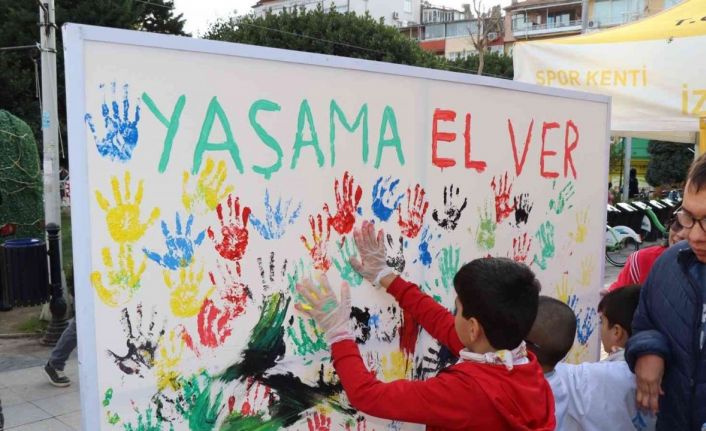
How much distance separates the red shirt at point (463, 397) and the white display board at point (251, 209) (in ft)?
0.69

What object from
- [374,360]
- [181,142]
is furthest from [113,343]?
[374,360]

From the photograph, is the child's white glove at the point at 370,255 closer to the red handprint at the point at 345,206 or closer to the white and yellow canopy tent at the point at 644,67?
the red handprint at the point at 345,206

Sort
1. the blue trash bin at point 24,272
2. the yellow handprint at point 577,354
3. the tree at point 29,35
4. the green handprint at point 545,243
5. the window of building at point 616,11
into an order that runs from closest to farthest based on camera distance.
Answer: the green handprint at point 545,243 → the yellow handprint at point 577,354 → the blue trash bin at point 24,272 → the tree at point 29,35 → the window of building at point 616,11

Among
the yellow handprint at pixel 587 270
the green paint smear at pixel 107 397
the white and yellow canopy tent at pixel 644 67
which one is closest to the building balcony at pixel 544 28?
the white and yellow canopy tent at pixel 644 67

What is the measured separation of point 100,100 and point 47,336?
20.0ft

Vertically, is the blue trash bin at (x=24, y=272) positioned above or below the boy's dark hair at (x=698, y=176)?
below

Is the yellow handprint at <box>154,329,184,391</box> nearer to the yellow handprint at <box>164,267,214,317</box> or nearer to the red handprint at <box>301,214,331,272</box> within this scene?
the yellow handprint at <box>164,267,214,317</box>

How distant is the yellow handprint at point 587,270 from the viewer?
290cm

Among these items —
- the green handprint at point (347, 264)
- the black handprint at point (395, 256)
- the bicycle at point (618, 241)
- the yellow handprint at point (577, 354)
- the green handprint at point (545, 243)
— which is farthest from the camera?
the bicycle at point (618, 241)

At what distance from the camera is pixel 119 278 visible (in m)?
1.43

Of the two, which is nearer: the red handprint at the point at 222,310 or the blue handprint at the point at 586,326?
the red handprint at the point at 222,310

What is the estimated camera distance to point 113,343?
4.70 ft

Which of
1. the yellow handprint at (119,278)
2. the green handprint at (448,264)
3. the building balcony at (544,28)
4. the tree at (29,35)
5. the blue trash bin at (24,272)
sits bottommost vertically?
the blue trash bin at (24,272)

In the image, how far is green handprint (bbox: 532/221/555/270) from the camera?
8.56 feet
